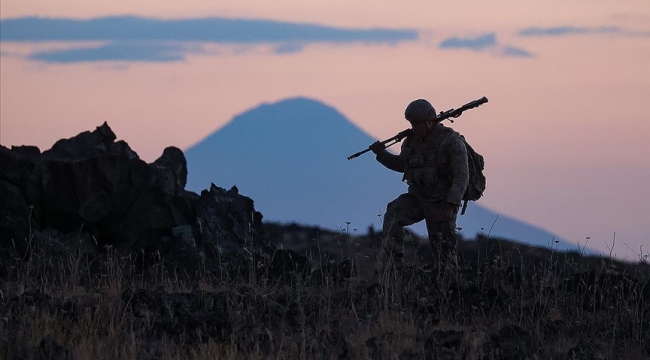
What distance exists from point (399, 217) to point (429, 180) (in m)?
0.56

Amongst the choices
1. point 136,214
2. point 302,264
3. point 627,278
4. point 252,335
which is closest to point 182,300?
point 252,335

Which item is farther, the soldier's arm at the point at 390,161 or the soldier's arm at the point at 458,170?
the soldier's arm at the point at 390,161

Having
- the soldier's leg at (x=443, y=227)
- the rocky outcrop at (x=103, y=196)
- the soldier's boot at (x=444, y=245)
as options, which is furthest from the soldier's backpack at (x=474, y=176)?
the rocky outcrop at (x=103, y=196)

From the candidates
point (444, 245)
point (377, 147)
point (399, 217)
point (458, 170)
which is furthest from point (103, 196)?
point (458, 170)

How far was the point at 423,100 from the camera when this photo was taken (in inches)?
597

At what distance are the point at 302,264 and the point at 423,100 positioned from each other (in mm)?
2370

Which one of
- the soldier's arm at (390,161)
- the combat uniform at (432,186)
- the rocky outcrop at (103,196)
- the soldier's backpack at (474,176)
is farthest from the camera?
the rocky outcrop at (103,196)

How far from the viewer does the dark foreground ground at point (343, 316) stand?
10.8 meters

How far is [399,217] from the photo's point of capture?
1526 cm

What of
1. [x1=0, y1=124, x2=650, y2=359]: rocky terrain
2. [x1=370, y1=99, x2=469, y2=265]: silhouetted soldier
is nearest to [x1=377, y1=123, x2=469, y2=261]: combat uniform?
[x1=370, y1=99, x2=469, y2=265]: silhouetted soldier

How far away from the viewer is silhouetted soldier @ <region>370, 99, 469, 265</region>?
49.1 ft

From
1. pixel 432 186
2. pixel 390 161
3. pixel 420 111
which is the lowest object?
pixel 432 186

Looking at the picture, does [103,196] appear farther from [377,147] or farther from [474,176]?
[474,176]

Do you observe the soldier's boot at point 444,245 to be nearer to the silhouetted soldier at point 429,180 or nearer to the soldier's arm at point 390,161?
the silhouetted soldier at point 429,180
